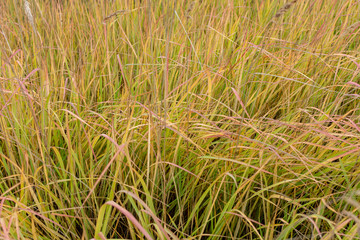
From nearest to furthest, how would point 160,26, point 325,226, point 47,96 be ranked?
point 325,226 < point 47,96 < point 160,26

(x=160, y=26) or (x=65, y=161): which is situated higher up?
(x=160, y=26)

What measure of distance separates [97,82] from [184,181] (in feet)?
1.91

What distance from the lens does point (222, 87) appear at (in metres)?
1.24

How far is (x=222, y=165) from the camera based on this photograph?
93 centimetres

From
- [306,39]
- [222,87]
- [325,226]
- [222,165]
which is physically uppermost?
[306,39]

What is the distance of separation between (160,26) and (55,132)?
79 centimetres

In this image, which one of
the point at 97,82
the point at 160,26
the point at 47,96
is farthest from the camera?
the point at 160,26

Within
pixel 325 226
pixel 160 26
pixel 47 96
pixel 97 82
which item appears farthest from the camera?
pixel 160 26

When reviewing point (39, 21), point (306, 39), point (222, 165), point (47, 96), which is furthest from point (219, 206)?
point (39, 21)

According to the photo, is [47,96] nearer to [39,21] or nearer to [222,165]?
[222,165]

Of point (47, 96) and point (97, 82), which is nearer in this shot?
point (47, 96)

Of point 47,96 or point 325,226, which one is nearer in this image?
point 325,226

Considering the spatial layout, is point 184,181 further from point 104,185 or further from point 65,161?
point 65,161

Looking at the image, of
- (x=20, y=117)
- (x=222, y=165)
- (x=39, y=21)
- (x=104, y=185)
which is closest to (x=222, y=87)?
(x=222, y=165)
